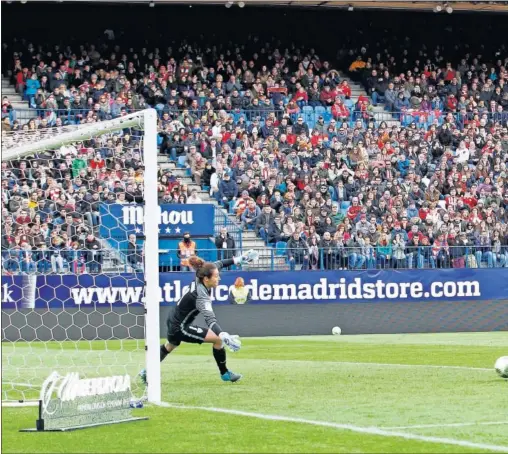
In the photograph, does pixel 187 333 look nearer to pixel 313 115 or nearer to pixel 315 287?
pixel 315 287

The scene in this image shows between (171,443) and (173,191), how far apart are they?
21.4 m

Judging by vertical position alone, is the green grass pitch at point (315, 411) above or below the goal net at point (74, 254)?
below

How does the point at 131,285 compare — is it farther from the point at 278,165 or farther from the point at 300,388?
the point at 300,388

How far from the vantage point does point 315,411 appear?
11680 millimetres

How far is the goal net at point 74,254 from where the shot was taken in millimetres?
24141

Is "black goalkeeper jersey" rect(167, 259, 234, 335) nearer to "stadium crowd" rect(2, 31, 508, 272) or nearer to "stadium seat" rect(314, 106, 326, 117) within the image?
"stadium crowd" rect(2, 31, 508, 272)

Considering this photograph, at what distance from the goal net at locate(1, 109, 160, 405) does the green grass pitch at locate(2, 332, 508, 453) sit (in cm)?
507

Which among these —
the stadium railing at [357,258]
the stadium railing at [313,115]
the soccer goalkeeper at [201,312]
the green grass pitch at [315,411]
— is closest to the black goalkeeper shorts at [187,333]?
the soccer goalkeeper at [201,312]

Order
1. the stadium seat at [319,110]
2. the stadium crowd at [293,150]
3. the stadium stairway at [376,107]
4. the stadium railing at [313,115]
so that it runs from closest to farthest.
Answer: the stadium crowd at [293,150], the stadium railing at [313,115], the stadium seat at [319,110], the stadium stairway at [376,107]

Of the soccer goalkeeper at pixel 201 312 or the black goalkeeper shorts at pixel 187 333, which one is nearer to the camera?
the soccer goalkeeper at pixel 201 312

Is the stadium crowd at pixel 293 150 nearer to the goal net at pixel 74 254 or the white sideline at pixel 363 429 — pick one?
the goal net at pixel 74 254

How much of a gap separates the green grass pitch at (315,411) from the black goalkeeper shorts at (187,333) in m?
0.63

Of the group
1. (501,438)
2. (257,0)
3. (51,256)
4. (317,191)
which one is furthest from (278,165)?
(501,438)

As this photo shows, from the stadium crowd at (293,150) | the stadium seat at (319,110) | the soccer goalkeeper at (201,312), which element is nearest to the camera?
the soccer goalkeeper at (201,312)
